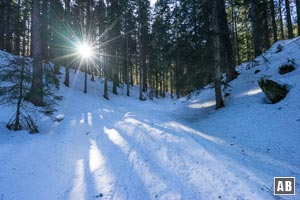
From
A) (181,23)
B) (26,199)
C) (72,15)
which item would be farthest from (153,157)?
(72,15)

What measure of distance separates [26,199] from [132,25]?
25.6 metres

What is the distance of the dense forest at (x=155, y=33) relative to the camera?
37.2 feet

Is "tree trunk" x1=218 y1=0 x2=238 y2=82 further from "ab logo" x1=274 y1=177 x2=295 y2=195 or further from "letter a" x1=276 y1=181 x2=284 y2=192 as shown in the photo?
"letter a" x1=276 y1=181 x2=284 y2=192

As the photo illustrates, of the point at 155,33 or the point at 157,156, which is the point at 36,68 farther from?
the point at 155,33

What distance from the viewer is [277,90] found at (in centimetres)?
898

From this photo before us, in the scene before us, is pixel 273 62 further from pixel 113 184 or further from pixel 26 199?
pixel 26 199

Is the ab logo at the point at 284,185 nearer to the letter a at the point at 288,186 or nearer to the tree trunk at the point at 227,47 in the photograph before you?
the letter a at the point at 288,186

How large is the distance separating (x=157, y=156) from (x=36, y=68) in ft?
23.6

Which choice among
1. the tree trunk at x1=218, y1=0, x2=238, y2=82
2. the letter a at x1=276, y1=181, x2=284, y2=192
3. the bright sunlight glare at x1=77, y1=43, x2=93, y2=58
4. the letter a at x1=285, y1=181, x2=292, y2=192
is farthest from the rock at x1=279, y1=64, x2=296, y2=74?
the bright sunlight glare at x1=77, y1=43, x2=93, y2=58

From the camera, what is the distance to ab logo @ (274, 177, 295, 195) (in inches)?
157

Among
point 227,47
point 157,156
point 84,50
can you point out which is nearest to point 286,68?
point 227,47

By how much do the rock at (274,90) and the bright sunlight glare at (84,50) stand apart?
1987 cm

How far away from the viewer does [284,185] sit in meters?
4.24

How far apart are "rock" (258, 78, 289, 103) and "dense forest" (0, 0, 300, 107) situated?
2.19 m
